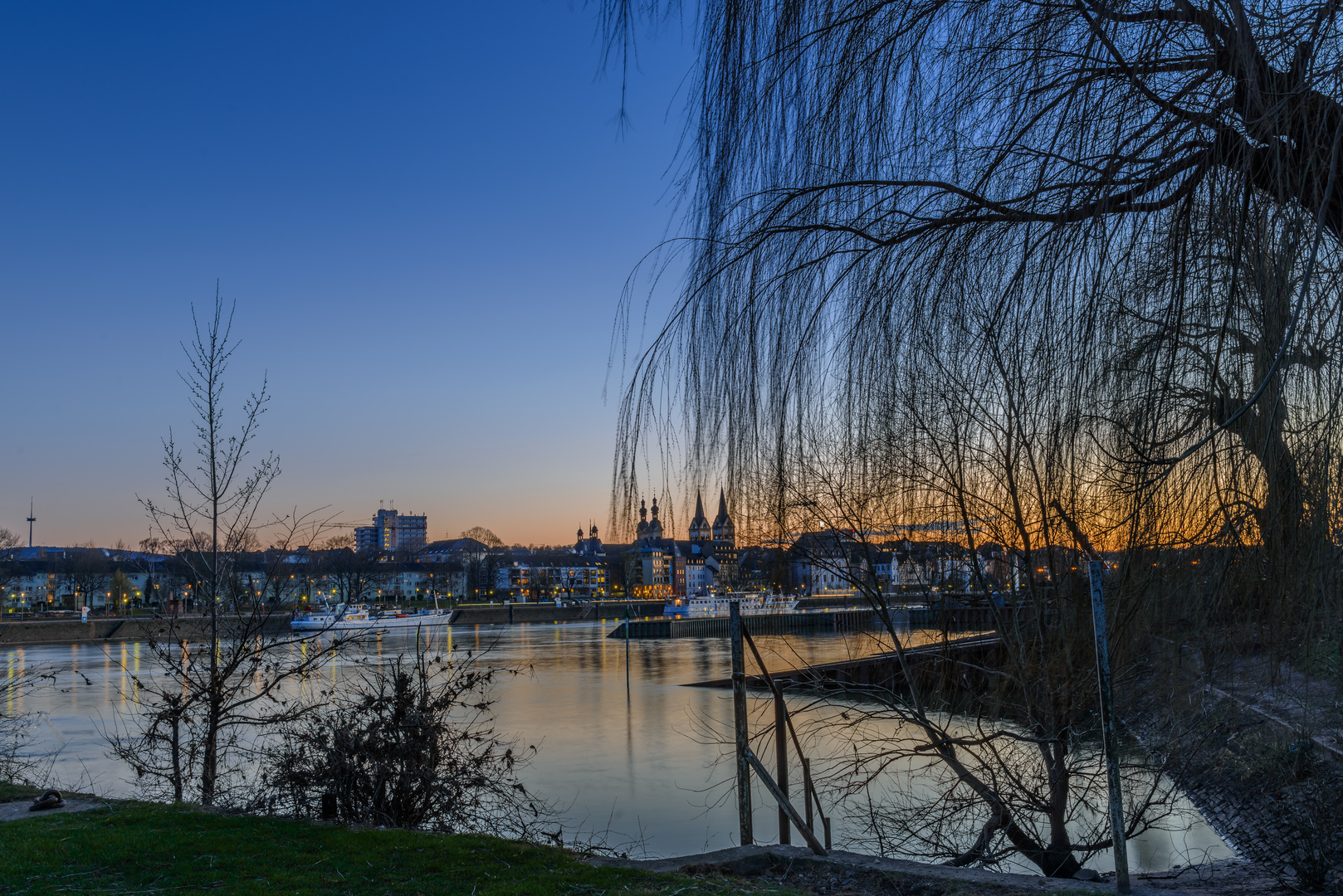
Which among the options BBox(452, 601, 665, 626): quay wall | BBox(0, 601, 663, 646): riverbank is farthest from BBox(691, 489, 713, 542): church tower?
BBox(452, 601, 665, 626): quay wall

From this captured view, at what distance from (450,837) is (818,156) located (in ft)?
22.9

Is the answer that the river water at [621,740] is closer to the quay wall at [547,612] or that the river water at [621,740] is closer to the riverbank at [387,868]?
the riverbank at [387,868]

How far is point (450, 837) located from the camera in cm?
794

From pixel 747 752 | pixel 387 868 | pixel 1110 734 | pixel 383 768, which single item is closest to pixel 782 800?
pixel 747 752

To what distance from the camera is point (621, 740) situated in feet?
92.9

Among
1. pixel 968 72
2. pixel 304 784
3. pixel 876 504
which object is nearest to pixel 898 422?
pixel 876 504

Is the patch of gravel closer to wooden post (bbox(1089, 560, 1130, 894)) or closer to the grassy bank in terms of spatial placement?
the grassy bank

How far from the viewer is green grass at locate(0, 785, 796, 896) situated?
6.15 m

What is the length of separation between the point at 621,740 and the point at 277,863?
22147mm

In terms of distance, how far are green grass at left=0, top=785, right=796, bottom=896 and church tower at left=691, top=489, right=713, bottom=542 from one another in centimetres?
360

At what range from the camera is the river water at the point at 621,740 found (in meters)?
15.0

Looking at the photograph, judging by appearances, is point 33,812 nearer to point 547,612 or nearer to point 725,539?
point 725,539

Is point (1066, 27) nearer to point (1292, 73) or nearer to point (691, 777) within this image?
point (1292, 73)

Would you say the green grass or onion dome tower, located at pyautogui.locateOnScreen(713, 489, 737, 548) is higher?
onion dome tower, located at pyautogui.locateOnScreen(713, 489, 737, 548)
